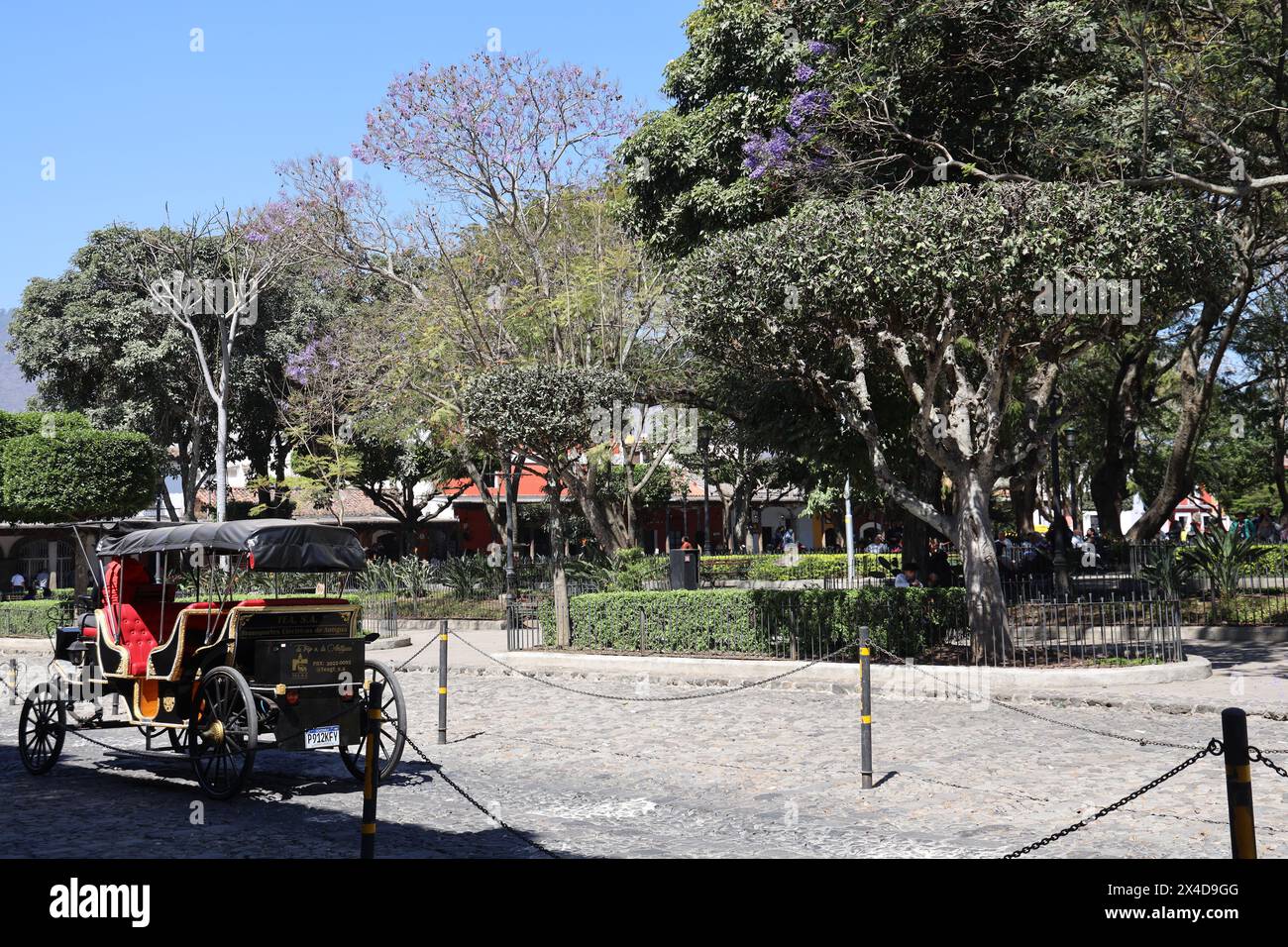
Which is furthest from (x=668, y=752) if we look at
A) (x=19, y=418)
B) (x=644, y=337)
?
(x=19, y=418)

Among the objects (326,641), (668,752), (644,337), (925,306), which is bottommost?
(668,752)

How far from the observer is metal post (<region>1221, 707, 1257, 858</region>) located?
471cm

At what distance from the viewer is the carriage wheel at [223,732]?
28.4ft

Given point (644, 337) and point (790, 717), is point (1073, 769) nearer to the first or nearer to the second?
point (790, 717)

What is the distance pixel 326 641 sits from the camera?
942cm

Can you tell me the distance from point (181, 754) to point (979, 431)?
34.1 feet

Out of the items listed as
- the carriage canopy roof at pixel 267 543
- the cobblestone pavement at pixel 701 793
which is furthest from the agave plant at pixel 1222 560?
the carriage canopy roof at pixel 267 543

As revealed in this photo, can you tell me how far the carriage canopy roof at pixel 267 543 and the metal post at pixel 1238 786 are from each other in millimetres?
6510

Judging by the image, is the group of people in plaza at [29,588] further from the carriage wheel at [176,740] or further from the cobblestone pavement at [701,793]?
the carriage wheel at [176,740]

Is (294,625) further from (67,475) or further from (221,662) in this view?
(67,475)

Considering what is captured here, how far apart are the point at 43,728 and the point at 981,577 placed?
10516mm
